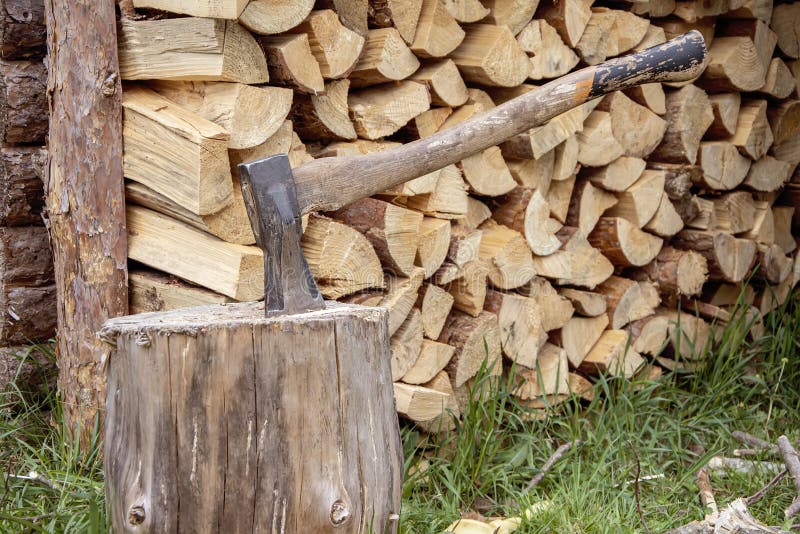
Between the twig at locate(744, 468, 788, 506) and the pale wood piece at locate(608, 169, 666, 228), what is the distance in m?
1.09

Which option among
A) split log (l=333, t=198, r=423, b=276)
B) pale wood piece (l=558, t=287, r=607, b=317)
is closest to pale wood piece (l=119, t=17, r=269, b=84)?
split log (l=333, t=198, r=423, b=276)

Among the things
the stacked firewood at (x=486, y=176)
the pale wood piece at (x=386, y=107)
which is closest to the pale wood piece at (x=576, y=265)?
the stacked firewood at (x=486, y=176)

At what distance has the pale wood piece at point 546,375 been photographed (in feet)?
9.35

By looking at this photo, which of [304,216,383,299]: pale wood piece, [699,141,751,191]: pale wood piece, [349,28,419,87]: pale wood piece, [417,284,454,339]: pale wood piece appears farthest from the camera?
[699,141,751,191]: pale wood piece

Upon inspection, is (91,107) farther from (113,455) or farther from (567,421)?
(567,421)

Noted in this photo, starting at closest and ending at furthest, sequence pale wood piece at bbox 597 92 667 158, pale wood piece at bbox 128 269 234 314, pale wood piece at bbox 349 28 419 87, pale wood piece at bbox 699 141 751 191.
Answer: pale wood piece at bbox 128 269 234 314 < pale wood piece at bbox 349 28 419 87 < pale wood piece at bbox 597 92 667 158 < pale wood piece at bbox 699 141 751 191

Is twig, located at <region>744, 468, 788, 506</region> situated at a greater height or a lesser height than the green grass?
greater

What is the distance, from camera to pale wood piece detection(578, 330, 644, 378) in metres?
3.05

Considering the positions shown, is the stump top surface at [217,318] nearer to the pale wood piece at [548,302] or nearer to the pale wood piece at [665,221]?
the pale wood piece at [548,302]

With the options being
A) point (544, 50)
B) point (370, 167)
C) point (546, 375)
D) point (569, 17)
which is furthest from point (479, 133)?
point (546, 375)

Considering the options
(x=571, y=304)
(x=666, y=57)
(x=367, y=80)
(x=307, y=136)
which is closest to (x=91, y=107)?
(x=307, y=136)

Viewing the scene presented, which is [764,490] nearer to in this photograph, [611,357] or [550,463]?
[550,463]

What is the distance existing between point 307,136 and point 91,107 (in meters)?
0.57

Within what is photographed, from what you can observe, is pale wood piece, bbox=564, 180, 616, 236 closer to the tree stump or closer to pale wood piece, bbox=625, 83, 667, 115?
pale wood piece, bbox=625, 83, 667, 115
